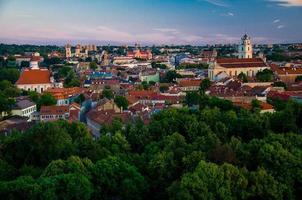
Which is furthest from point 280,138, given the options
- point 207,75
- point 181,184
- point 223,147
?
point 207,75

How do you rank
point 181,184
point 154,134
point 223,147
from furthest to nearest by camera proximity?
point 154,134
point 223,147
point 181,184

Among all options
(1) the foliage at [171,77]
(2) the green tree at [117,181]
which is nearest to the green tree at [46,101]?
(2) the green tree at [117,181]

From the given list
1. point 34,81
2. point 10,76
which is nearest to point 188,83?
point 34,81

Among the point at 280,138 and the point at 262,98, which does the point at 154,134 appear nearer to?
the point at 280,138

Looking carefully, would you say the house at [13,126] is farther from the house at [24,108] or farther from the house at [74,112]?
the house at [24,108]

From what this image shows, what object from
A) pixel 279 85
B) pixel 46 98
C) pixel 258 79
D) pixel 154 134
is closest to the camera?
pixel 154 134

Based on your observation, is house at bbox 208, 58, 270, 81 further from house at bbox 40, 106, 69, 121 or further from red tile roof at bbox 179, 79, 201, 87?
house at bbox 40, 106, 69, 121

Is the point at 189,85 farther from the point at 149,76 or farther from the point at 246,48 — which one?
the point at 246,48
